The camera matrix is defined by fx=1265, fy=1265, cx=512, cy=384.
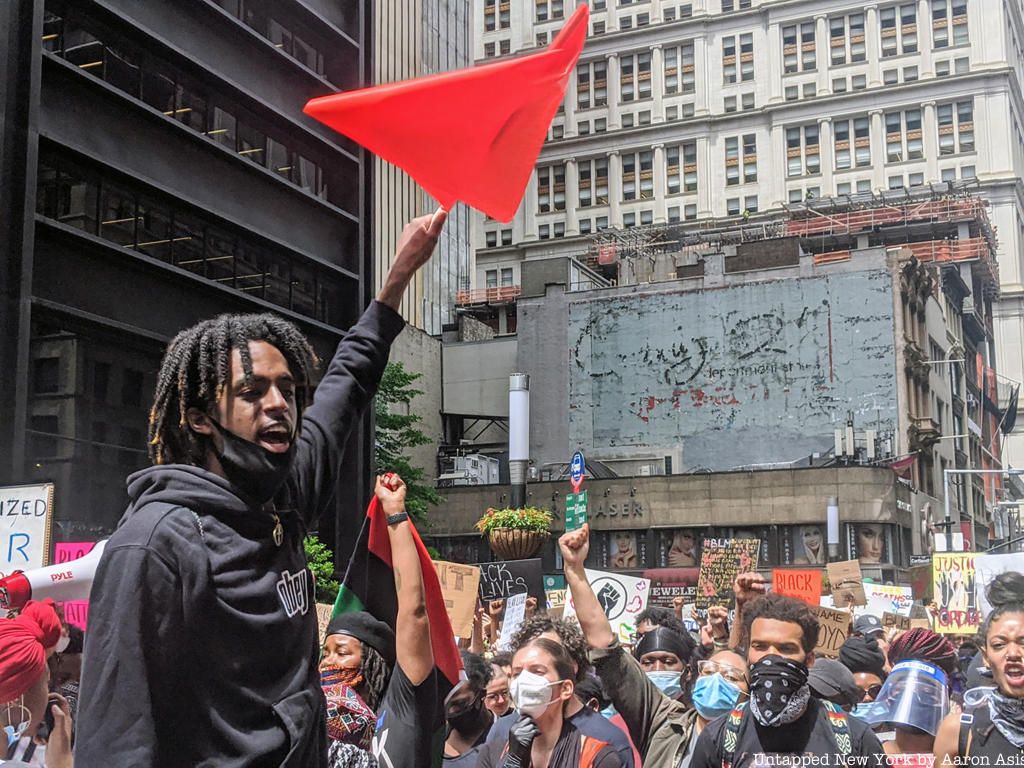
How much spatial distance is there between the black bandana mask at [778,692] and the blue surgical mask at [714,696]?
2.76ft

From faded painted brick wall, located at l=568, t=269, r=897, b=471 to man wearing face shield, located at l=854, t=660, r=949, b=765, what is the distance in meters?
50.9

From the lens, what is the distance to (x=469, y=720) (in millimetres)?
6590

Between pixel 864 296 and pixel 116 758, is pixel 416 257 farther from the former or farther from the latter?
pixel 864 296

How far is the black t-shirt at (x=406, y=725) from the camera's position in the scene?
387cm

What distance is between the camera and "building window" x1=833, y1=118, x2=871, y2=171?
9212 centimetres

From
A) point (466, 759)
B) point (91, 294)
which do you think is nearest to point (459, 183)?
point (466, 759)

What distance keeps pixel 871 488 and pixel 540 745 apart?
1797 inches

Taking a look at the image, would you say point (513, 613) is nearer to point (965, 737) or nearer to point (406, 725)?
point (965, 737)

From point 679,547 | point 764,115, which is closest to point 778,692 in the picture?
point 679,547

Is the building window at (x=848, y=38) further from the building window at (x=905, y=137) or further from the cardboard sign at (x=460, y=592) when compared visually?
the cardboard sign at (x=460, y=592)

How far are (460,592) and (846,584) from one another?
7316 millimetres

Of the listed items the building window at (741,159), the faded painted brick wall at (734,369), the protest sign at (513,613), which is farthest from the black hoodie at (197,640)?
the building window at (741,159)

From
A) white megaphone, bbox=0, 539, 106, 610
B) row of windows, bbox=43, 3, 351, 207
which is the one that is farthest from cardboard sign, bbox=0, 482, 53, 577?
row of windows, bbox=43, 3, 351, 207

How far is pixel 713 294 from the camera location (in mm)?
58406
